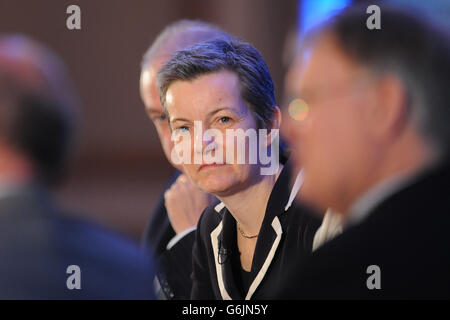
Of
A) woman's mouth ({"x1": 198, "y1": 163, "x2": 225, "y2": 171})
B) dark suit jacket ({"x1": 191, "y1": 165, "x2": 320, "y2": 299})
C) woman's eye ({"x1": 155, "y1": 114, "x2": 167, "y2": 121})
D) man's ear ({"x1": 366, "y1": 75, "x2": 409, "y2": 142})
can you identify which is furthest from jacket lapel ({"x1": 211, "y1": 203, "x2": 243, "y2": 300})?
man's ear ({"x1": 366, "y1": 75, "x2": 409, "y2": 142})

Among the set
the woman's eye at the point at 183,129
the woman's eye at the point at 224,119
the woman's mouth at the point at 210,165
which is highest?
the woman's eye at the point at 224,119

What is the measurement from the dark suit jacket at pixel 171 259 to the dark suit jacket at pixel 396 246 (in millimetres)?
483

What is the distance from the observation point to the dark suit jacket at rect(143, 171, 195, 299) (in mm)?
1438

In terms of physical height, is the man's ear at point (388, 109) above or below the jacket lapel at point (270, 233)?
above

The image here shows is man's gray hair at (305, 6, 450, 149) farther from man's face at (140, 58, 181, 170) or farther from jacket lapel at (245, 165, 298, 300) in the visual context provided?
man's face at (140, 58, 181, 170)

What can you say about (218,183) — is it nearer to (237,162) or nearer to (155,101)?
(237,162)

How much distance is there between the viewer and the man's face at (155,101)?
55.7 inches

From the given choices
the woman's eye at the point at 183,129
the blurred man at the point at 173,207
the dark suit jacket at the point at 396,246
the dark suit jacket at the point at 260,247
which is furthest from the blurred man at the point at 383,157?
the blurred man at the point at 173,207

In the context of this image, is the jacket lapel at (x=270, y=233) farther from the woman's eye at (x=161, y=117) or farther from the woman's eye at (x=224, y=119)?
the woman's eye at (x=161, y=117)

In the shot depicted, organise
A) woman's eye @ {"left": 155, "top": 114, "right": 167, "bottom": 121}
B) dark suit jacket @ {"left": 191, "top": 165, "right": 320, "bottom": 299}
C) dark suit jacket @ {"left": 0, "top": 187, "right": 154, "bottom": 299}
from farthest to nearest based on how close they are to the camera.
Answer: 1. woman's eye @ {"left": 155, "top": 114, "right": 167, "bottom": 121}
2. dark suit jacket @ {"left": 191, "top": 165, "right": 320, "bottom": 299}
3. dark suit jacket @ {"left": 0, "top": 187, "right": 154, "bottom": 299}

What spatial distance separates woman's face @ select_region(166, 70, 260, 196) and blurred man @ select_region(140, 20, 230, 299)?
9 cm

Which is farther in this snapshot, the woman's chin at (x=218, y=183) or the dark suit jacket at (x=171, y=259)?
the dark suit jacket at (x=171, y=259)

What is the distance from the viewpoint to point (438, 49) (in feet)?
3.27
